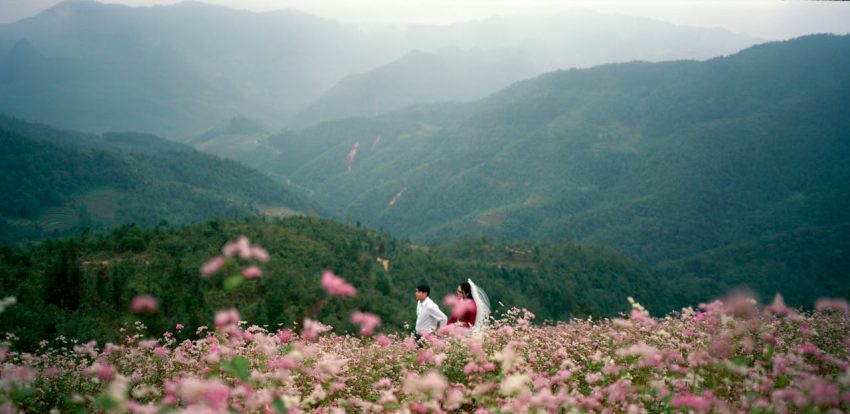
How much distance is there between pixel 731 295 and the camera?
6824 millimetres

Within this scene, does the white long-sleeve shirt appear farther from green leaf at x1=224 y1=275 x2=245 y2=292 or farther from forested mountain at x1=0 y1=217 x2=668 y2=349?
forested mountain at x1=0 y1=217 x2=668 y2=349

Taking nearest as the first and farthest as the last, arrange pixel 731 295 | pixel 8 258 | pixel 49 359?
1. pixel 731 295
2. pixel 49 359
3. pixel 8 258

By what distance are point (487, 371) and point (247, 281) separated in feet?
52.6

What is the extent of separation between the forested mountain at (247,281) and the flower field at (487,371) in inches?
454

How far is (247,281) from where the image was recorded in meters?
20.3

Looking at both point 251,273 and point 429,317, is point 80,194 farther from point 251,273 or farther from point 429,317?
point 251,273

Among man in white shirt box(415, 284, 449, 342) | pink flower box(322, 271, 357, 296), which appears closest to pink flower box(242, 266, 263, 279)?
pink flower box(322, 271, 357, 296)

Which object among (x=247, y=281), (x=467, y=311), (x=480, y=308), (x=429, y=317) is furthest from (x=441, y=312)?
(x=247, y=281)

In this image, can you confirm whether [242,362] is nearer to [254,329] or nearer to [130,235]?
[254,329]

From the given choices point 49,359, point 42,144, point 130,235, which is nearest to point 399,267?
point 130,235

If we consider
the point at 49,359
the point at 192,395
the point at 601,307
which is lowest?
the point at 601,307

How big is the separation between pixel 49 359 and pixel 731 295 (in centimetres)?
1012

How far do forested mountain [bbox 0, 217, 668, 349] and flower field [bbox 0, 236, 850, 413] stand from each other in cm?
1152

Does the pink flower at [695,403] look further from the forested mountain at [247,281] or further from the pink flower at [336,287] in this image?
the forested mountain at [247,281]
